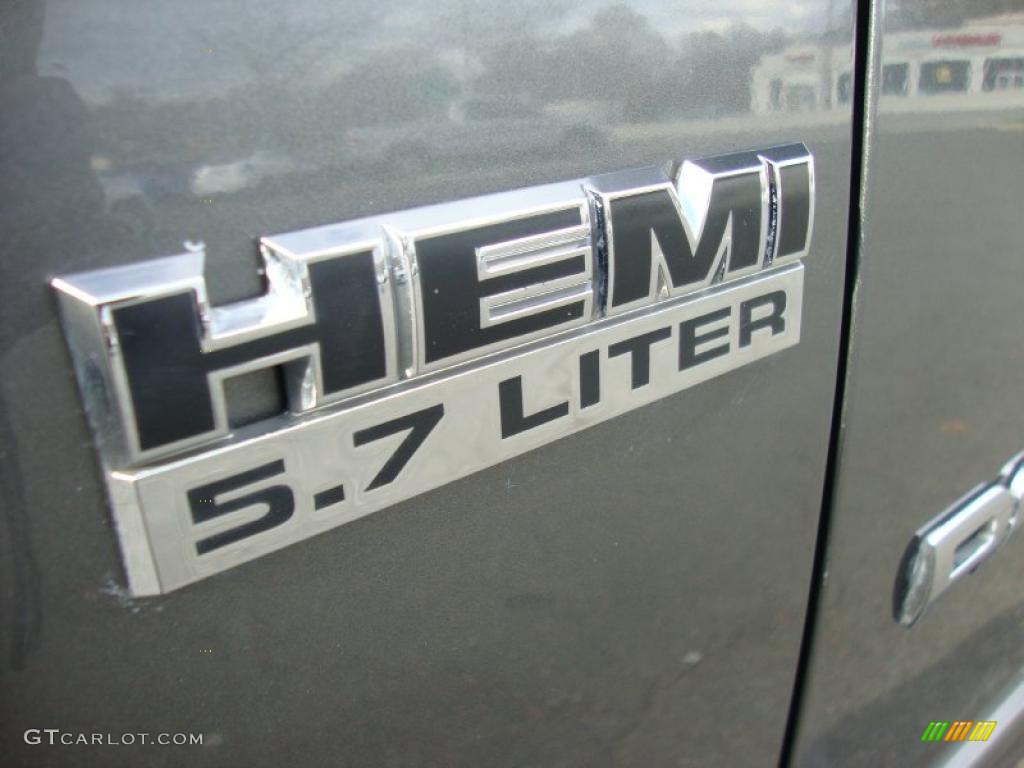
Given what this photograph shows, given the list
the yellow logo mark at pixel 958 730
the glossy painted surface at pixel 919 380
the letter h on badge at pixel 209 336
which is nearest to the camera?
the letter h on badge at pixel 209 336

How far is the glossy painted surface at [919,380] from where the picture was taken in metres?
1.02

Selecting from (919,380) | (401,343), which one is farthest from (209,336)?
(919,380)

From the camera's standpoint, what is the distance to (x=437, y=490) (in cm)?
72

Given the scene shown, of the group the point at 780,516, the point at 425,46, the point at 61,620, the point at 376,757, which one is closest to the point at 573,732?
the point at 376,757

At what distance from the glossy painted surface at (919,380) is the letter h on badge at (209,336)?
63 centimetres

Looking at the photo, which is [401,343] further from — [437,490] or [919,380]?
[919,380]

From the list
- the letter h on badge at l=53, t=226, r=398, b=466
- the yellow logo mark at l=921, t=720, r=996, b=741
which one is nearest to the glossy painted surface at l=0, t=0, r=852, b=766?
the letter h on badge at l=53, t=226, r=398, b=466

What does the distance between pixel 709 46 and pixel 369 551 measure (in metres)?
0.55

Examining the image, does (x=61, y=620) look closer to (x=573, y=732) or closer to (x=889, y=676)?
(x=573, y=732)

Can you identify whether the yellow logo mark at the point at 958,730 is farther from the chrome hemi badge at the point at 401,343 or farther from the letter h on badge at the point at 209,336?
the letter h on badge at the point at 209,336

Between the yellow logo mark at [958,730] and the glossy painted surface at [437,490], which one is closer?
the glossy painted surface at [437,490]

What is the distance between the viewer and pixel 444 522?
740 mm

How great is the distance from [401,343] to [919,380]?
2.51 feet

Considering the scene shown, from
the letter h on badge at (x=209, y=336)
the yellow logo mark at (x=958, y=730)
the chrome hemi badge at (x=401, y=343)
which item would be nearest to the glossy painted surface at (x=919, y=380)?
the yellow logo mark at (x=958, y=730)
